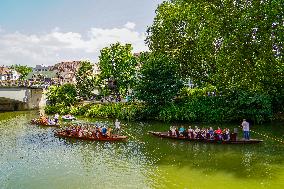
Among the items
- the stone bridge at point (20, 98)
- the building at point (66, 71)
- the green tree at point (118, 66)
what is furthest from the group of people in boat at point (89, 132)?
the building at point (66, 71)

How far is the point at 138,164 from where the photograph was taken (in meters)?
28.0

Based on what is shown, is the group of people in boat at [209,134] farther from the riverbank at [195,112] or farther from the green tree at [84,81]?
the green tree at [84,81]

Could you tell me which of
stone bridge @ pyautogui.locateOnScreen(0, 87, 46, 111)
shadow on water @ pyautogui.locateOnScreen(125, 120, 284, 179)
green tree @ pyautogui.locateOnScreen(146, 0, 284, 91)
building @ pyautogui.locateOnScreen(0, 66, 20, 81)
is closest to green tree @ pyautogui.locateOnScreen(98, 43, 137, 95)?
stone bridge @ pyautogui.locateOnScreen(0, 87, 46, 111)

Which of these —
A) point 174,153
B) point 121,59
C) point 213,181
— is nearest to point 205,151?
point 174,153

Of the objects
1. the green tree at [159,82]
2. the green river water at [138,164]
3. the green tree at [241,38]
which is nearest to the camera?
the green river water at [138,164]

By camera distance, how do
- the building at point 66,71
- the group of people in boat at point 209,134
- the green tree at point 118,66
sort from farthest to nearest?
the building at point 66,71
the green tree at point 118,66
the group of people in boat at point 209,134

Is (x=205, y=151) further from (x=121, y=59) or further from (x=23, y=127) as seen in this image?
(x=121, y=59)

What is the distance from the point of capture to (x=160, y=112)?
168ft

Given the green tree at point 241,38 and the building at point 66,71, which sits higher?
the building at point 66,71

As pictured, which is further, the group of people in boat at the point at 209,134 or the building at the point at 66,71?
the building at the point at 66,71

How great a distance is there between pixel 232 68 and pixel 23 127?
1032 inches

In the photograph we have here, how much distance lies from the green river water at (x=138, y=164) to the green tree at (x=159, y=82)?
40.5 ft

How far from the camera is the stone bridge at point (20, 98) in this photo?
68062 millimetres

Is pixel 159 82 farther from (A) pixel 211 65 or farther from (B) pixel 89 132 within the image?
(B) pixel 89 132
